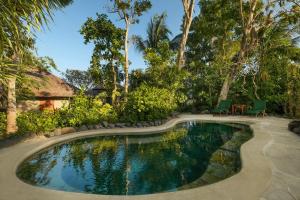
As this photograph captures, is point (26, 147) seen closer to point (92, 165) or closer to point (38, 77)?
point (92, 165)

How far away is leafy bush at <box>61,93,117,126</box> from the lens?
11416 mm

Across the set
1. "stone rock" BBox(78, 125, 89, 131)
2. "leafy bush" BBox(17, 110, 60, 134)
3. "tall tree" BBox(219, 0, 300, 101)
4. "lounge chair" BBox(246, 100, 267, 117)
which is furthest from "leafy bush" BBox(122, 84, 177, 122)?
"tall tree" BBox(219, 0, 300, 101)

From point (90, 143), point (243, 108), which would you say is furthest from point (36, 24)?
point (243, 108)

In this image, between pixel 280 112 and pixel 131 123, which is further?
pixel 280 112

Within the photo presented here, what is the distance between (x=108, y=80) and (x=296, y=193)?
47.1ft

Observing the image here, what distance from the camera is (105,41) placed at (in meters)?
15.6

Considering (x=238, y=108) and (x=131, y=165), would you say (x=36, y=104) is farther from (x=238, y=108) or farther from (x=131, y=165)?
(x=238, y=108)

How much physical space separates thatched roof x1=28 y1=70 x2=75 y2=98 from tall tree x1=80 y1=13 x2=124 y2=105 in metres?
3.15

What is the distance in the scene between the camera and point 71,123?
11141 millimetres

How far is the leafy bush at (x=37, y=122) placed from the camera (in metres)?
9.28

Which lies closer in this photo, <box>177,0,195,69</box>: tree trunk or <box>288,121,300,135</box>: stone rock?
<box>288,121,300,135</box>: stone rock

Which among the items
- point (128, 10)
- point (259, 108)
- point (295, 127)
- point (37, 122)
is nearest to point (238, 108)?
point (259, 108)

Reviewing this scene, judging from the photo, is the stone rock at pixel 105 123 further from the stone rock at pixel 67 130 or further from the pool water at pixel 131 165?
the pool water at pixel 131 165

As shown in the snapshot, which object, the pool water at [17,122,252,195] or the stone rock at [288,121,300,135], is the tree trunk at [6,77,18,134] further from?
the stone rock at [288,121,300,135]
